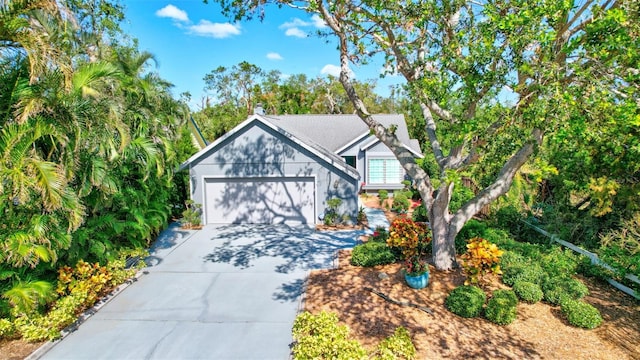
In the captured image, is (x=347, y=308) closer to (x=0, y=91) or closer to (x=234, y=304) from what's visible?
(x=234, y=304)

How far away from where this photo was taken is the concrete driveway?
599 centimetres

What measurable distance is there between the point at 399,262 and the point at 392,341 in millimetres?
4053

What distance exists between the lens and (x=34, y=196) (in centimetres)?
604

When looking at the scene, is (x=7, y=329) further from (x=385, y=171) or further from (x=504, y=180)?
(x=385, y=171)

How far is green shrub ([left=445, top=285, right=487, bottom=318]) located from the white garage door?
26.2 ft

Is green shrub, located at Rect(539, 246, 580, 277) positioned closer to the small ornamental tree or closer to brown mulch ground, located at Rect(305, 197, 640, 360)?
brown mulch ground, located at Rect(305, 197, 640, 360)

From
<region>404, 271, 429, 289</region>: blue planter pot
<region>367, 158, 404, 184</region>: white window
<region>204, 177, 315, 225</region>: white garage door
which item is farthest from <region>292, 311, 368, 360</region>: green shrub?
<region>367, 158, 404, 184</region>: white window

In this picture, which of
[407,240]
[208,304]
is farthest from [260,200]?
[407,240]

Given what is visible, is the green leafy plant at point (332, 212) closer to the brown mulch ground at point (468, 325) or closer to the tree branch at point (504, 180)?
the brown mulch ground at point (468, 325)

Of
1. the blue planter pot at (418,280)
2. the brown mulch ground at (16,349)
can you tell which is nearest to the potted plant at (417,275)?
the blue planter pot at (418,280)

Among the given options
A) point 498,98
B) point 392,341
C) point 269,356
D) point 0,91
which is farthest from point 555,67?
point 0,91

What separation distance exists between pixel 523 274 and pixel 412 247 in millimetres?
2590

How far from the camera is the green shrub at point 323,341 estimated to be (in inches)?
205

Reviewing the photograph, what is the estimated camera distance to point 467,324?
6613mm
